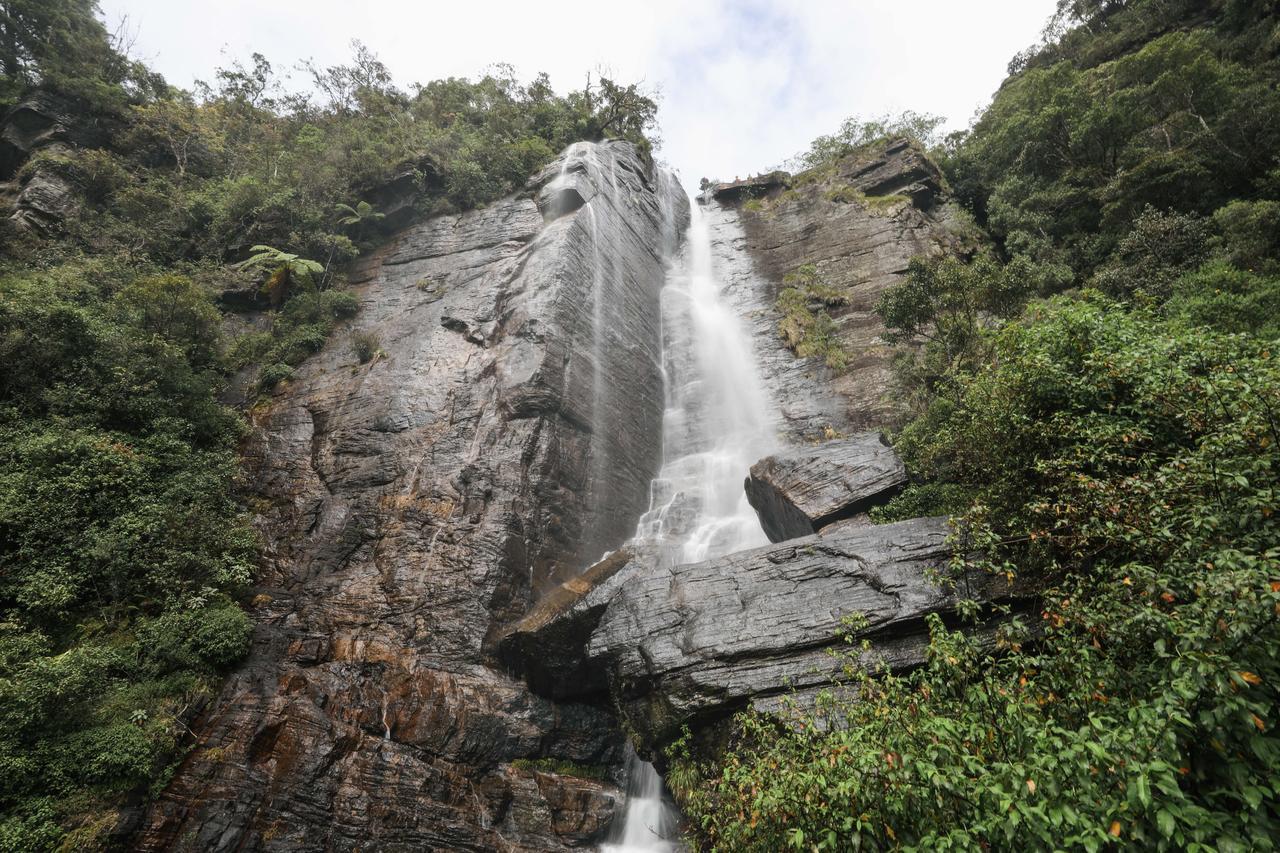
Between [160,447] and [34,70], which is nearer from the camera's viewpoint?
[160,447]

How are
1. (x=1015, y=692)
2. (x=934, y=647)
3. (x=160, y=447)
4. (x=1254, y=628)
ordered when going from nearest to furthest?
1. (x=1254, y=628)
2. (x=1015, y=692)
3. (x=934, y=647)
4. (x=160, y=447)

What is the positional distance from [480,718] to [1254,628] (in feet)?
35.8

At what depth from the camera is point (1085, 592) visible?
6.51 meters

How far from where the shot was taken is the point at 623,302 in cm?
2189

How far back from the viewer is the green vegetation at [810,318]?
65.9 ft

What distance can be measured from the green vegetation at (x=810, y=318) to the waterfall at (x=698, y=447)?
70.8 inches

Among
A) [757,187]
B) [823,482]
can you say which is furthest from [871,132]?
[823,482]

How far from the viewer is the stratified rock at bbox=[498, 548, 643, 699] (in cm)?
1126

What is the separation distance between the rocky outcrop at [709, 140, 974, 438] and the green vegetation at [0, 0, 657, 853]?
11925mm

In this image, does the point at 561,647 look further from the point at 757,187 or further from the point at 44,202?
the point at 757,187

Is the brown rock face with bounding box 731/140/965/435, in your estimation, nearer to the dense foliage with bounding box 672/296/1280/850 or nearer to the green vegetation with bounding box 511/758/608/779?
the dense foliage with bounding box 672/296/1280/850

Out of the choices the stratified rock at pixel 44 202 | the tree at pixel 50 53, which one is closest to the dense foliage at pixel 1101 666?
the stratified rock at pixel 44 202

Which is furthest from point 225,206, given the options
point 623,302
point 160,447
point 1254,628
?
point 1254,628

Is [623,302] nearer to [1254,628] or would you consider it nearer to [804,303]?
[804,303]
